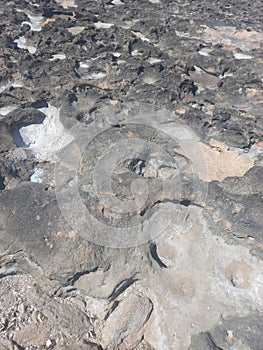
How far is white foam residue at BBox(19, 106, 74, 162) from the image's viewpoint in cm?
804

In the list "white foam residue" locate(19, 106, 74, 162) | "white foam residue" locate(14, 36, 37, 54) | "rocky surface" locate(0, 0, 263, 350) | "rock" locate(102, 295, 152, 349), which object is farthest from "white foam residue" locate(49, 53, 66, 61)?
"rock" locate(102, 295, 152, 349)

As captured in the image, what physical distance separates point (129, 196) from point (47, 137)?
119 inches

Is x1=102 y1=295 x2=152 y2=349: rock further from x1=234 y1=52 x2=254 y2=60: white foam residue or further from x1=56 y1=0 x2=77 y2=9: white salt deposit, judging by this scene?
x1=56 y1=0 x2=77 y2=9: white salt deposit

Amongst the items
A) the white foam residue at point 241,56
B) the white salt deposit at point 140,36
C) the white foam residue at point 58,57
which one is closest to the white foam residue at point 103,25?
the white salt deposit at point 140,36

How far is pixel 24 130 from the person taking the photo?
8.67 meters

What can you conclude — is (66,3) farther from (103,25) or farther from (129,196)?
(129,196)

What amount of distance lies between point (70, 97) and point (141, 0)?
10256 mm

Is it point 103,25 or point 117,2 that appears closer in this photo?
point 103,25

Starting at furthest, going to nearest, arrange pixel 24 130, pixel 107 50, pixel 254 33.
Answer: pixel 254 33, pixel 107 50, pixel 24 130

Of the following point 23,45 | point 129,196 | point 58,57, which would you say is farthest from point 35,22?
point 129,196

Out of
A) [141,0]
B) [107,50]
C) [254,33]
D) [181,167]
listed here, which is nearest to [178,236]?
[181,167]

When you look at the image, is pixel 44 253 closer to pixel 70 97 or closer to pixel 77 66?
pixel 70 97

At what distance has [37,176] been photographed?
7.40 meters

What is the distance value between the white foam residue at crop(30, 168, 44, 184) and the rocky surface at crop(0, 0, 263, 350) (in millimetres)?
41
